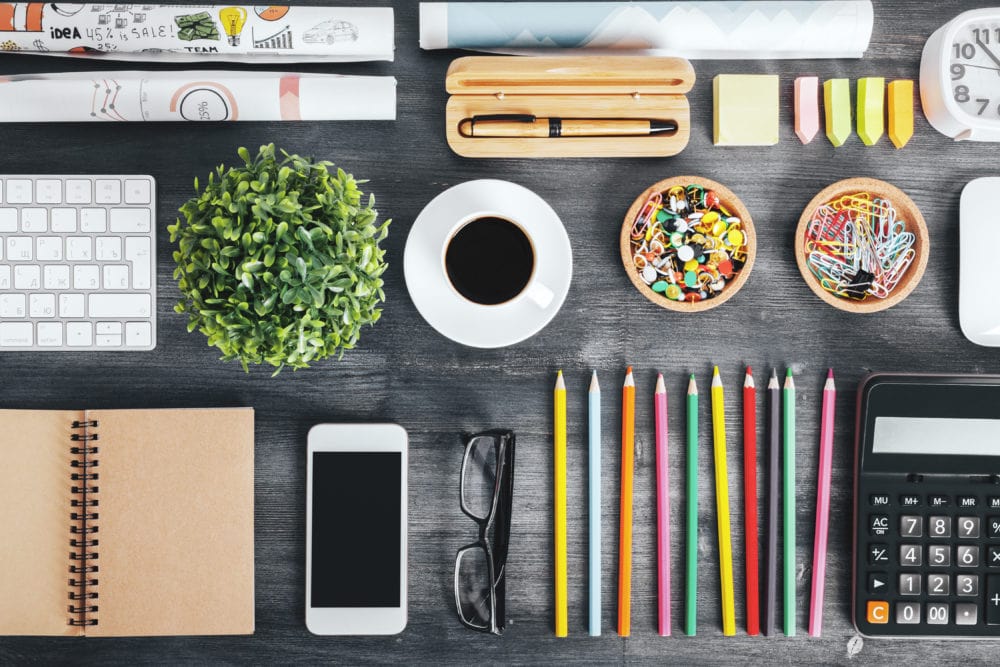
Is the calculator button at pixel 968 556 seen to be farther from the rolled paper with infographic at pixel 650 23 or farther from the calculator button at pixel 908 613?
the rolled paper with infographic at pixel 650 23

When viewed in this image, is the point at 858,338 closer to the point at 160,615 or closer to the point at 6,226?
the point at 160,615

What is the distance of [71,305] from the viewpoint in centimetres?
82

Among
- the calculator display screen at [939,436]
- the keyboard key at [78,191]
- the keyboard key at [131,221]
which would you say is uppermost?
the keyboard key at [78,191]

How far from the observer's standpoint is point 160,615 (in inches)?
32.1

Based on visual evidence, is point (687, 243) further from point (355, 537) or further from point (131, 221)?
point (131, 221)

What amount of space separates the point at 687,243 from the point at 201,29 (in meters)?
0.60

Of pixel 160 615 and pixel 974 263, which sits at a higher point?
pixel 974 263

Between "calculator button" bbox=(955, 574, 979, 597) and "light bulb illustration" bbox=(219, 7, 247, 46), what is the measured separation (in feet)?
3.34

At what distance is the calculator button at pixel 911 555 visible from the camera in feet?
2.63

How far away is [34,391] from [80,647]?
30 cm

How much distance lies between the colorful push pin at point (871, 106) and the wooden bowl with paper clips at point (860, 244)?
66mm

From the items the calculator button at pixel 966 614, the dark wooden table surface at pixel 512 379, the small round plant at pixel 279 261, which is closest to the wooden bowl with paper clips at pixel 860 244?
the dark wooden table surface at pixel 512 379

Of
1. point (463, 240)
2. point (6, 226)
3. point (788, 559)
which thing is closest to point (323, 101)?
point (463, 240)

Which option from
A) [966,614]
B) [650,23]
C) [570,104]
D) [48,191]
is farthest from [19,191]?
[966,614]
